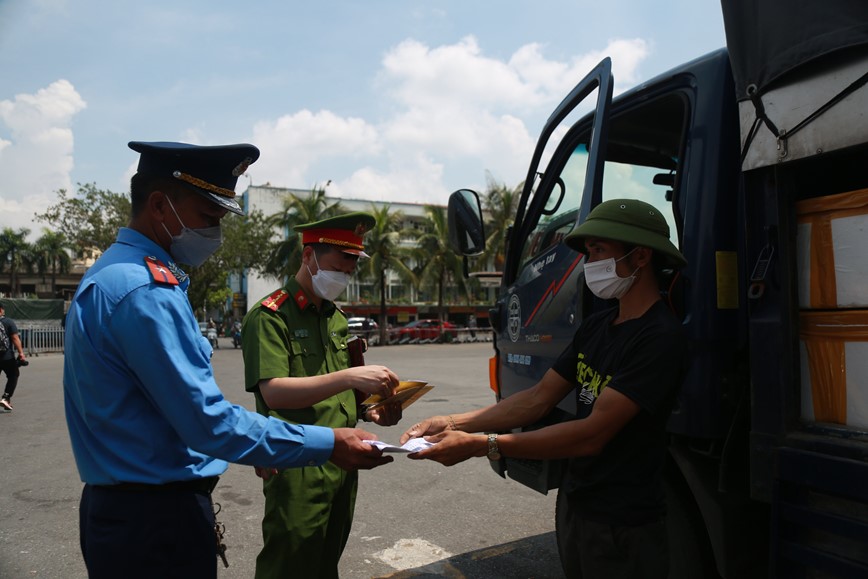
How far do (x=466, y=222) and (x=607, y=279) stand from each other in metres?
1.79

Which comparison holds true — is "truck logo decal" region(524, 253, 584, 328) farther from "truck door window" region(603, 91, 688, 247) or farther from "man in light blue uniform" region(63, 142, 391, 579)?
"man in light blue uniform" region(63, 142, 391, 579)

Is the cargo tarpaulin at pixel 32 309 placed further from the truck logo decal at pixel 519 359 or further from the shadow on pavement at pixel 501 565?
the truck logo decal at pixel 519 359

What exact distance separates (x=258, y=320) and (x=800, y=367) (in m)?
1.88

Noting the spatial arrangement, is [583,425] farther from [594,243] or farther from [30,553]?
[30,553]

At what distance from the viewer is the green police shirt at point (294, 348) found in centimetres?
242

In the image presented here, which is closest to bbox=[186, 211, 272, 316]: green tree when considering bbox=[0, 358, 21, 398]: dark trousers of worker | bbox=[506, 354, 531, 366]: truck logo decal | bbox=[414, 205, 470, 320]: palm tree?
bbox=[414, 205, 470, 320]: palm tree

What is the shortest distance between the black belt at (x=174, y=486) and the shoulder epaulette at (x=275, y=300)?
0.84 metres

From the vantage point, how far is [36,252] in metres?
51.8

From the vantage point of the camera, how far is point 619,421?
1.87 meters

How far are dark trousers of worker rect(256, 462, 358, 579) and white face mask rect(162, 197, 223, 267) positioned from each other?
0.89 m

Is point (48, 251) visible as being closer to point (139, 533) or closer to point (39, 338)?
point (39, 338)

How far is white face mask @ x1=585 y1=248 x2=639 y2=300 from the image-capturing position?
2.09 meters

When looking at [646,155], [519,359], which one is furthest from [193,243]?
[646,155]

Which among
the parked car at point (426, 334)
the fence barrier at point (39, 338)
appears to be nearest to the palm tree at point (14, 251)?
the fence barrier at point (39, 338)
